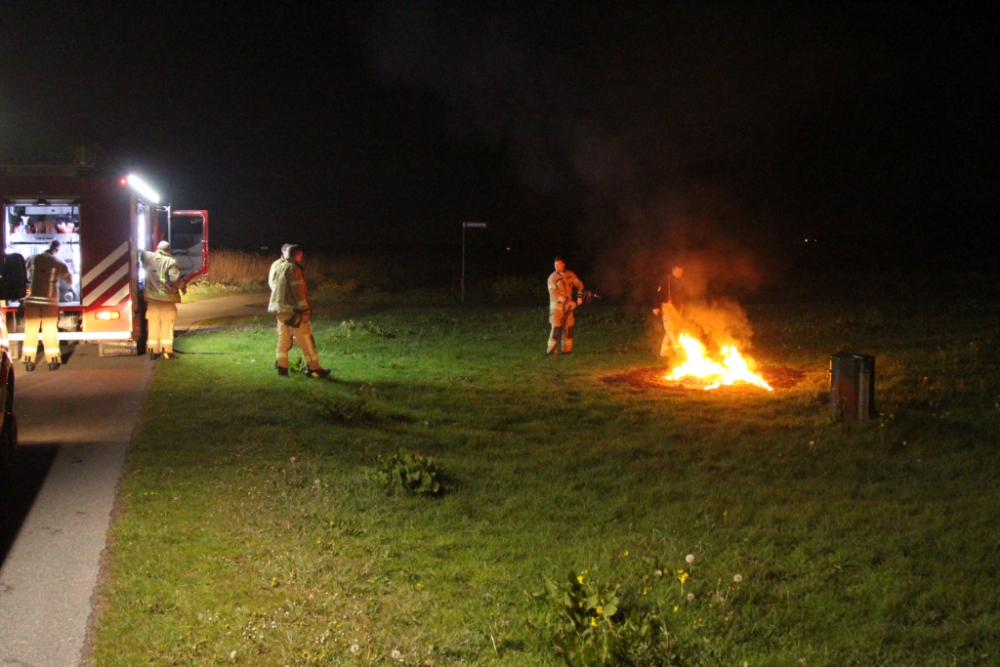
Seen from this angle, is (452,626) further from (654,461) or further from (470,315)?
(470,315)

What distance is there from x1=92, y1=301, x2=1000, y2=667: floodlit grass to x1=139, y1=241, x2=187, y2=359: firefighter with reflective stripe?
286 centimetres

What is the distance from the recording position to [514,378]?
12969 millimetres

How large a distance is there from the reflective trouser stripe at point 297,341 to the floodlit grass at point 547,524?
815 mm

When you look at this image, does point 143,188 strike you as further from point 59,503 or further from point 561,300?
point 59,503

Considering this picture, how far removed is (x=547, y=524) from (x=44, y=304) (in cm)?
1023

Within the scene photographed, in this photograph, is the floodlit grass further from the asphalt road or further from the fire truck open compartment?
the fire truck open compartment

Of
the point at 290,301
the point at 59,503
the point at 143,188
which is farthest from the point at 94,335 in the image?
the point at 59,503

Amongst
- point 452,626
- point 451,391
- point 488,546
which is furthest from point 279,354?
point 452,626

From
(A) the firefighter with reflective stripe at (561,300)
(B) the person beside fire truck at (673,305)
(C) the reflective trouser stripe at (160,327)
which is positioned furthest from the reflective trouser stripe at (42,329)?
(B) the person beside fire truck at (673,305)

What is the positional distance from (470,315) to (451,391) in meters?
11.1

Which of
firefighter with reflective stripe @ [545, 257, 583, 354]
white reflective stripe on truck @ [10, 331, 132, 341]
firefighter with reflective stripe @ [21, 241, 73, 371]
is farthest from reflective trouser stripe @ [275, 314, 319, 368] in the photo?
firefighter with reflective stripe @ [545, 257, 583, 354]

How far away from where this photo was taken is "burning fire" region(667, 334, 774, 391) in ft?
40.0

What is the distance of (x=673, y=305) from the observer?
46.5 ft

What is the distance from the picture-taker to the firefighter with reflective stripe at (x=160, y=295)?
1455 centimetres
